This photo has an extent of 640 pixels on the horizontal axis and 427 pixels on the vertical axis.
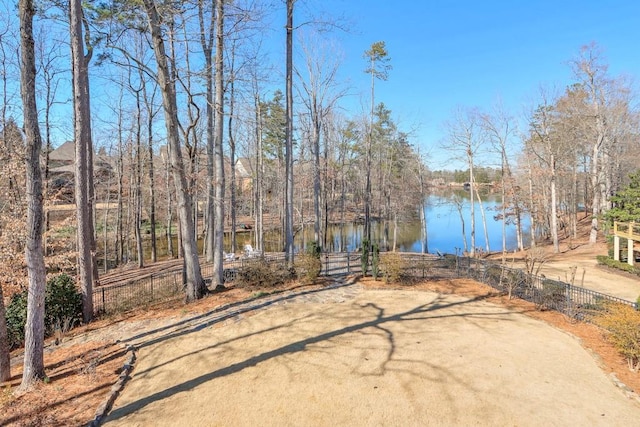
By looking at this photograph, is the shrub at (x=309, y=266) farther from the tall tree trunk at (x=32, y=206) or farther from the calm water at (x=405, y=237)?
the calm water at (x=405, y=237)

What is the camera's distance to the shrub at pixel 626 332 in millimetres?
5066

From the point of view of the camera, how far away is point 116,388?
4492 millimetres

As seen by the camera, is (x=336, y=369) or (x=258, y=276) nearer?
(x=336, y=369)

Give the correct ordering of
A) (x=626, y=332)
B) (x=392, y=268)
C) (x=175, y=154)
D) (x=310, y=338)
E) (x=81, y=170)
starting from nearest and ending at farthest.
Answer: (x=626, y=332)
(x=310, y=338)
(x=81, y=170)
(x=175, y=154)
(x=392, y=268)

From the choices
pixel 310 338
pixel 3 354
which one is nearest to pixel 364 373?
pixel 310 338

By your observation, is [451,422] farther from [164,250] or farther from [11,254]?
[164,250]

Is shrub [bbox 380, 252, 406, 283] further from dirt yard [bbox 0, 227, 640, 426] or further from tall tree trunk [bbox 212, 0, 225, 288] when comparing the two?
tall tree trunk [bbox 212, 0, 225, 288]

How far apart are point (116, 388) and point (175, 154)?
17.7ft

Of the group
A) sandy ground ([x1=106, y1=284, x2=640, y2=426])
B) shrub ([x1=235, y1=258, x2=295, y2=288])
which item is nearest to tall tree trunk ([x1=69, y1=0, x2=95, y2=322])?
sandy ground ([x1=106, y1=284, x2=640, y2=426])

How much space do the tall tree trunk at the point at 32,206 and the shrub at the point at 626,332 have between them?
30.4ft

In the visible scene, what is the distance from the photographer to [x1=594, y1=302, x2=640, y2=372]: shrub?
507 centimetres

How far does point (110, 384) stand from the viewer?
15.3 ft

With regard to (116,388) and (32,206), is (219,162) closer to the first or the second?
(32,206)

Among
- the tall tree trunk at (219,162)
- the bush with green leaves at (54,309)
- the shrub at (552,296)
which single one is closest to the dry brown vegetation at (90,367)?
the shrub at (552,296)
